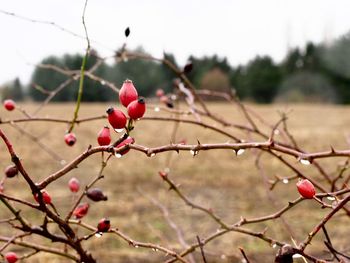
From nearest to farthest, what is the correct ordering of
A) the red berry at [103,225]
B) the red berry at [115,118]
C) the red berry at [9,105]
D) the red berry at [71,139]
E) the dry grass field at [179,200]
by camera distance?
the red berry at [115,118]
the red berry at [103,225]
the red berry at [71,139]
the red berry at [9,105]
the dry grass field at [179,200]

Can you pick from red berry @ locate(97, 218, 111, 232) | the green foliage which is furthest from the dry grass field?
the green foliage

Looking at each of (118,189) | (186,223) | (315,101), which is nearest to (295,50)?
(315,101)

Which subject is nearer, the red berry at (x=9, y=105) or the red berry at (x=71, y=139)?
the red berry at (x=71, y=139)

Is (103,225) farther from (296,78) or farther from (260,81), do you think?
(296,78)

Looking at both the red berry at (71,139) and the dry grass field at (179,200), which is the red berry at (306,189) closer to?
the dry grass field at (179,200)

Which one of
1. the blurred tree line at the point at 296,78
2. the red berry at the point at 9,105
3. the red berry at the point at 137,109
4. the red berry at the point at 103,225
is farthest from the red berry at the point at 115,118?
the blurred tree line at the point at 296,78

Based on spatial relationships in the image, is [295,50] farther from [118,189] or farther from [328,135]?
[118,189]

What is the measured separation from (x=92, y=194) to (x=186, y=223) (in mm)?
4525

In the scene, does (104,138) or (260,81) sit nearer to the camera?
(104,138)

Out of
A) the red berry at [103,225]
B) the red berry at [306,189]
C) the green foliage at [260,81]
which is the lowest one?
the green foliage at [260,81]

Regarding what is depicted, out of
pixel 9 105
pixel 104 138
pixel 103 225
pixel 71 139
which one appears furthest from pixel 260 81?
pixel 104 138

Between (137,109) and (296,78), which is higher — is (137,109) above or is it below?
above

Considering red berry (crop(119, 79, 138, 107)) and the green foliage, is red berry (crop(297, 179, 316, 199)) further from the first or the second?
the green foliage

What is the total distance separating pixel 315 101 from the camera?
4059 cm
